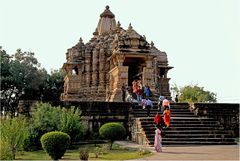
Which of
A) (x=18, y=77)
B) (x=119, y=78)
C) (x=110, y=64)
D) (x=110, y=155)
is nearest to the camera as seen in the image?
(x=110, y=155)

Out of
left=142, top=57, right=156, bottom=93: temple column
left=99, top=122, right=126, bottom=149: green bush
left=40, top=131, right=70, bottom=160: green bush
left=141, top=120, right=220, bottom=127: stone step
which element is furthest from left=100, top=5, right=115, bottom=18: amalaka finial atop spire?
left=40, top=131, right=70, bottom=160: green bush

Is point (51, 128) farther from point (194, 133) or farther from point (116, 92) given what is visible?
point (116, 92)

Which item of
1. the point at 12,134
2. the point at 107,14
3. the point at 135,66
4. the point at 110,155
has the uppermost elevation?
the point at 107,14

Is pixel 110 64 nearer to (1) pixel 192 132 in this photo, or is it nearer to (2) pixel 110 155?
(1) pixel 192 132

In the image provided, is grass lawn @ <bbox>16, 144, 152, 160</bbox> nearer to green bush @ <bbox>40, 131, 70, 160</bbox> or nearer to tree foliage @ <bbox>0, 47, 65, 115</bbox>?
green bush @ <bbox>40, 131, 70, 160</bbox>

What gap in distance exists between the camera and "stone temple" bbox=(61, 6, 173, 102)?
70.9ft

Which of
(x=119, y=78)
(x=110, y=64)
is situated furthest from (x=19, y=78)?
(x=119, y=78)

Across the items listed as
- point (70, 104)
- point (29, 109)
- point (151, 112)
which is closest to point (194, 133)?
point (151, 112)

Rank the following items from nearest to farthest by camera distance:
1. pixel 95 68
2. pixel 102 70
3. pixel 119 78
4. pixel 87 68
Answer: pixel 119 78
pixel 102 70
pixel 95 68
pixel 87 68

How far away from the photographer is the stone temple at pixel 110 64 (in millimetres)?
21625

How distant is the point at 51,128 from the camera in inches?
536

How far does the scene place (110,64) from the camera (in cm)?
2525

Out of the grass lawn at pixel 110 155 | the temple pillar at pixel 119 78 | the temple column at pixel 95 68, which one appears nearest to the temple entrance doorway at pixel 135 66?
the temple pillar at pixel 119 78

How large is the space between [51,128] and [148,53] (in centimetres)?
980
